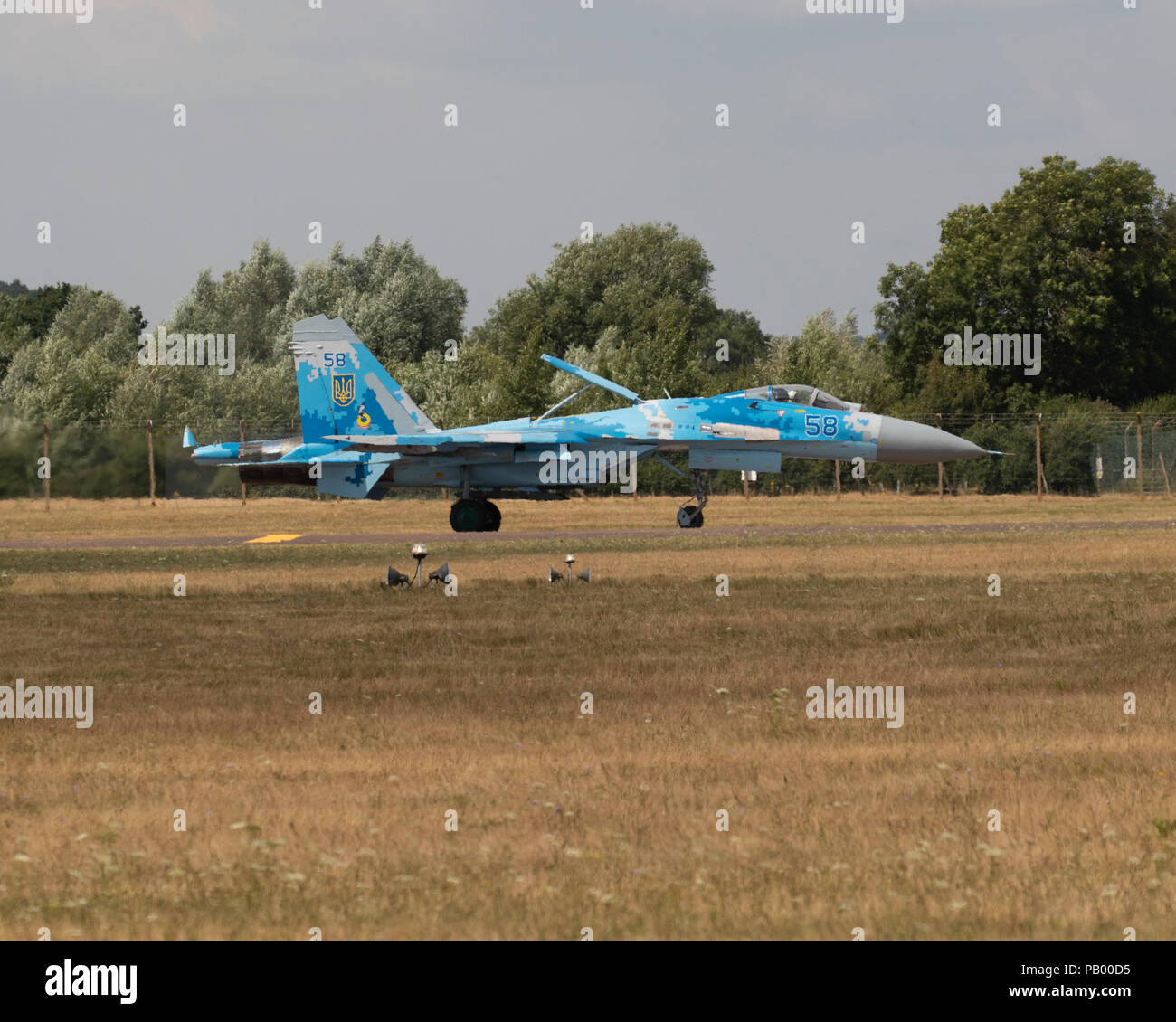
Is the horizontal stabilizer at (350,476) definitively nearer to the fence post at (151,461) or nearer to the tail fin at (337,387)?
the tail fin at (337,387)

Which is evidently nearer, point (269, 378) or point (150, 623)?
point (150, 623)

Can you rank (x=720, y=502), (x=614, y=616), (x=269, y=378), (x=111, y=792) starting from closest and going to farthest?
(x=111, y=792), (x=614, y=616), (x=720, y=502), (x=269, y=378)

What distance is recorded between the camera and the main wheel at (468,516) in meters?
30.5

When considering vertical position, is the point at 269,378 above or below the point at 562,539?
→ above

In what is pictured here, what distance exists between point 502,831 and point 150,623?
8.99 meters

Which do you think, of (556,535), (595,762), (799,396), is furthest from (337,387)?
(595,762)

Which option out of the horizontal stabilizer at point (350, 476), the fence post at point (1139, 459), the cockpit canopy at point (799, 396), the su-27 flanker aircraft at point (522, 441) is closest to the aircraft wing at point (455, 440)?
the su-27 flanker aircraft at point (522, 441)

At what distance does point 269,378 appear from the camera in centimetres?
7494

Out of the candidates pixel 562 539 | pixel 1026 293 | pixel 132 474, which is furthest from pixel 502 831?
pixel 1026 293

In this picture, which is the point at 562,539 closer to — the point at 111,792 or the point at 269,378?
the point at 111,792

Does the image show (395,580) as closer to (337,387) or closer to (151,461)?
(337,387)

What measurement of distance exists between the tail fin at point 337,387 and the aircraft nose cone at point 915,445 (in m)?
8.74

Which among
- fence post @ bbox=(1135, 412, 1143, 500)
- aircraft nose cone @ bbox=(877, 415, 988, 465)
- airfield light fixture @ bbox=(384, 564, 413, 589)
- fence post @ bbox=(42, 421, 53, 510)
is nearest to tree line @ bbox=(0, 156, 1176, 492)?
fence post @ bbox=(1135, 412, 1143, 500)

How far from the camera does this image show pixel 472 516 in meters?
30.5
